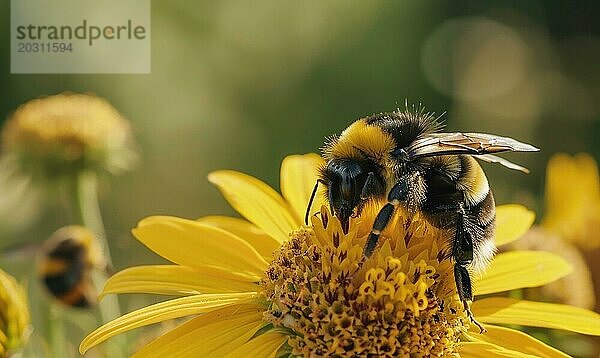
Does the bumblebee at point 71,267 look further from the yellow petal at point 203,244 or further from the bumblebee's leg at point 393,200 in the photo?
the bumblebee's leg at point 393,200

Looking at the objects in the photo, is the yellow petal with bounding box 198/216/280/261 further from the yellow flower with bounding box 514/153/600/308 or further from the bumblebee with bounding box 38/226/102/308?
the yellow flower with bounding box 514/153/600/308

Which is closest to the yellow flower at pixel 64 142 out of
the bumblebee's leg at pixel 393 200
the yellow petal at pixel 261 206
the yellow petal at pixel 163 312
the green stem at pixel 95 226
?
the green stem at pixel 95 226

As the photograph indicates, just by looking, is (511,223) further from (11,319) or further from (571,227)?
(11,319)

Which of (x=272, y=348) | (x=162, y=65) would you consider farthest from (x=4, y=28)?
(x=272, y=348)

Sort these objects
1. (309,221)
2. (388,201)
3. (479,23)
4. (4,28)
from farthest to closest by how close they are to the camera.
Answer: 1. (479,23)
2. (4,28)
3. (309,221)
4. (388,201)

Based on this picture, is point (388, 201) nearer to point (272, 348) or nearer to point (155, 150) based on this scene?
point (272, 348)

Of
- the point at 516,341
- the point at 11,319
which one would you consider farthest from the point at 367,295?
the point at 11,319
